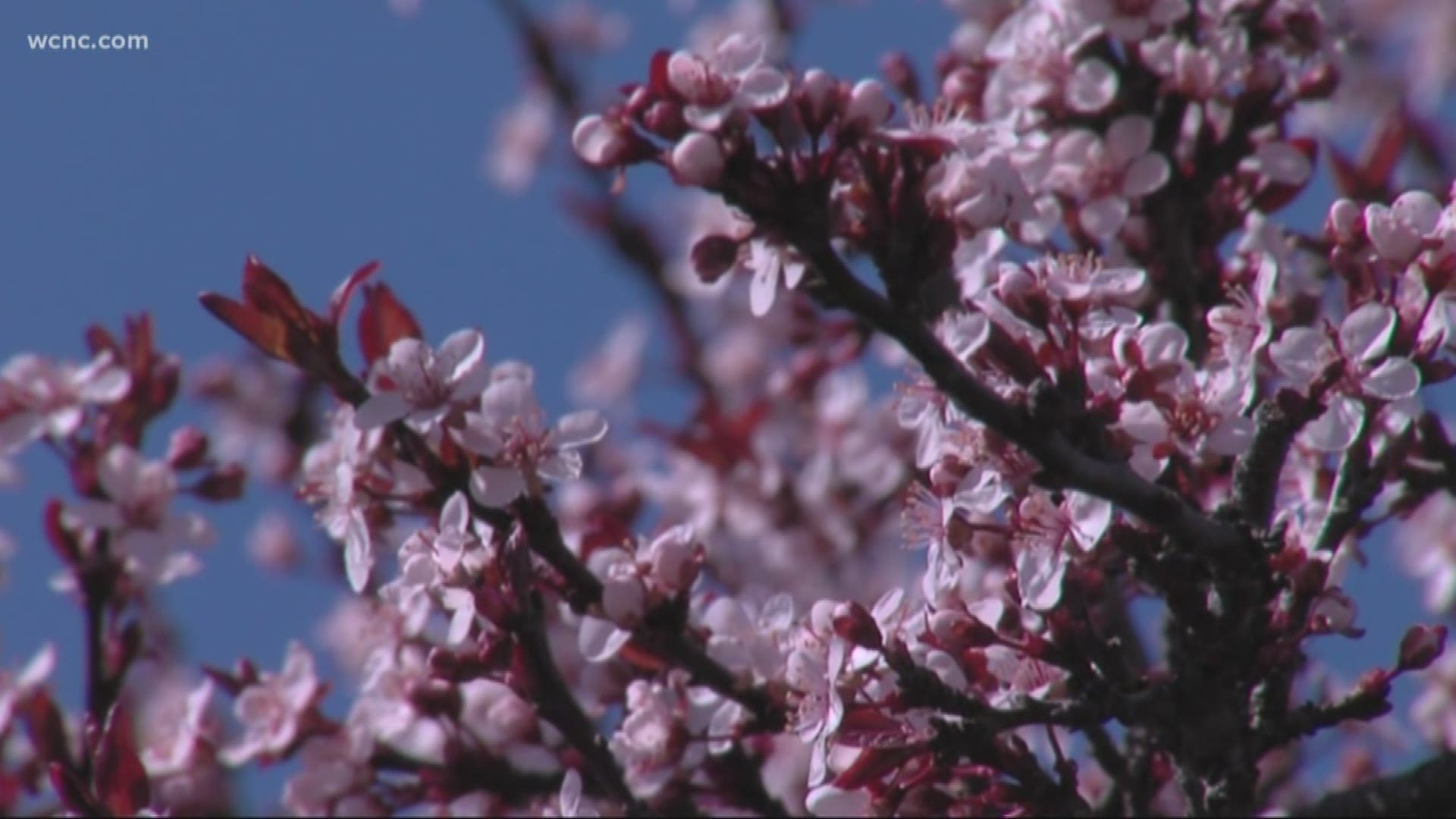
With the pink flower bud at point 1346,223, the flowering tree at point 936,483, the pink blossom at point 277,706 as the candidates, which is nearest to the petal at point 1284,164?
the flowering tree at point 936,483

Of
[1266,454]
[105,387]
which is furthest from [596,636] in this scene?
[105,387]

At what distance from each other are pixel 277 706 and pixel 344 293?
0.84 m

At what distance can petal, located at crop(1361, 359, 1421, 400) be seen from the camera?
1.93m

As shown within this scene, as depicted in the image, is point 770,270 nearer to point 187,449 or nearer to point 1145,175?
point 1145,175

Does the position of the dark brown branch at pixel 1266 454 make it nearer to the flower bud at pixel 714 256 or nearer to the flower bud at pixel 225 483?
the flower bud at pixel 714 256

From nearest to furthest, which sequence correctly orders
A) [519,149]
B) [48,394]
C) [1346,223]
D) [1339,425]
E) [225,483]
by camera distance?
[1339,425]
[1346,223]
[48,394]
[225,483]
[519,149]

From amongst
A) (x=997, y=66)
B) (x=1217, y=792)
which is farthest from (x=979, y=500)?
(x=997, y=66)

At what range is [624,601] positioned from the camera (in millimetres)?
2260

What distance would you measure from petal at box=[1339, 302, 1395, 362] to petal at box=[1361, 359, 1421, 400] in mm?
24

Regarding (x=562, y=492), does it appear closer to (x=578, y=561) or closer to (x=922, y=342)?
(x=578, y=561)

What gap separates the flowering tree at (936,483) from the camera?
6.57 feet

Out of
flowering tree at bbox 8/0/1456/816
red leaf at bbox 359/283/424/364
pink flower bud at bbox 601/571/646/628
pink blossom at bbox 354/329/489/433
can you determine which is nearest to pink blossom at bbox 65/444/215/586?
flowering tree at bbox 8/0/1456/816

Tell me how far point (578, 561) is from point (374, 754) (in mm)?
634

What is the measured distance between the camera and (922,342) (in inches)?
79.7
